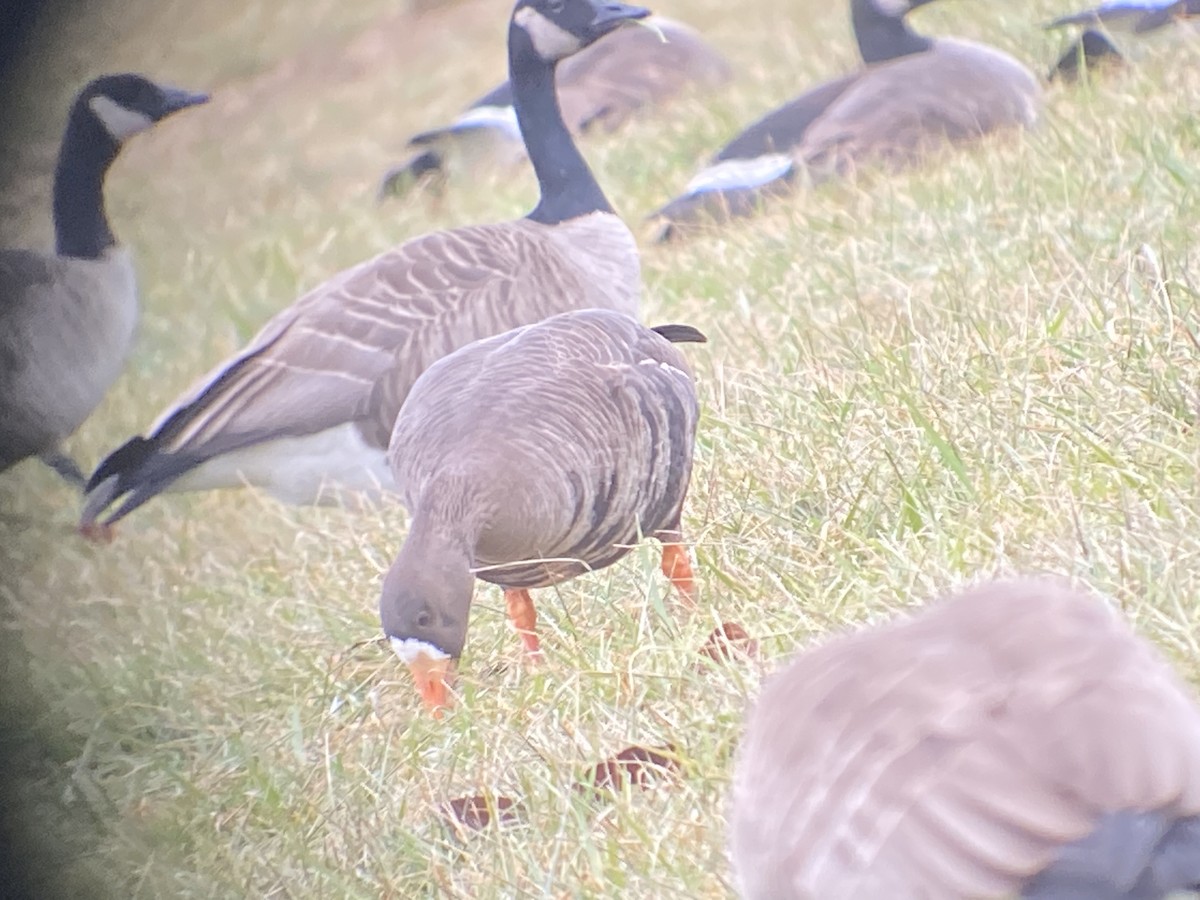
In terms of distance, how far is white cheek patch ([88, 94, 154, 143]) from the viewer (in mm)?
7082

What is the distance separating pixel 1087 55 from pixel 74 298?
4.25 meters

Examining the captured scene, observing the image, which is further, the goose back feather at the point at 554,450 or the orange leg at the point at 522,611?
the orange leg at the point at 522,611

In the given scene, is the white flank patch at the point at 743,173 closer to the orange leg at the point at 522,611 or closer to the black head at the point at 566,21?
the black head at the point at 566,21

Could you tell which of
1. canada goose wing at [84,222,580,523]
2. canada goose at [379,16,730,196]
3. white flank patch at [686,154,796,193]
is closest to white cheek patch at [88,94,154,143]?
canada goose wing at [84,222,580,523]

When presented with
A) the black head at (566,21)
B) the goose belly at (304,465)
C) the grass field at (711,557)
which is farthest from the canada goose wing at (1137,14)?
the goose belly at (304,465)

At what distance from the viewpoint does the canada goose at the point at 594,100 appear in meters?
9.78

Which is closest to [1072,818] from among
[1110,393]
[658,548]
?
[1110,393]

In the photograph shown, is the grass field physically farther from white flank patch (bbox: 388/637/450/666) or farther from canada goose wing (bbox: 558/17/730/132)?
canada goose wing (bbox: 558/17/730/132)

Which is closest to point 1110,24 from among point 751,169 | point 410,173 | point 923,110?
point 923,110

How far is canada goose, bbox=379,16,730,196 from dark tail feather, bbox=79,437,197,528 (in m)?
4.82

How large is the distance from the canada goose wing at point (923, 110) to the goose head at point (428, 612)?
3684 mm

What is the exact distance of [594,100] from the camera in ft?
32.6

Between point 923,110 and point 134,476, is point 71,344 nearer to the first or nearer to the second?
point 134,476

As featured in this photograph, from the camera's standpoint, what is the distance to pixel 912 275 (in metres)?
4.63
